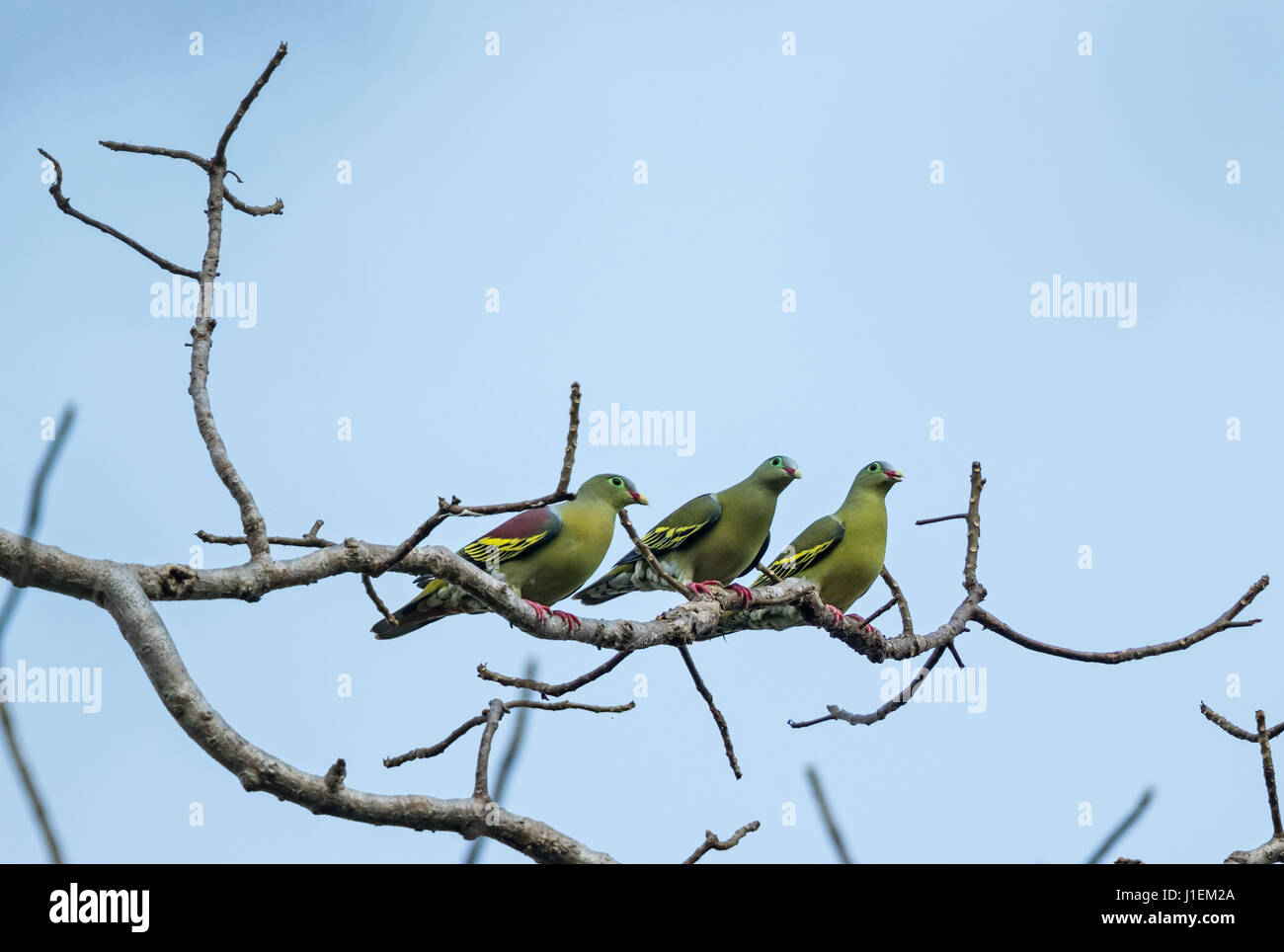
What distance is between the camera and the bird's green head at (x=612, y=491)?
7898mm

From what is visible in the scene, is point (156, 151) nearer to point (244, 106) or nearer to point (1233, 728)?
point (244, 106)

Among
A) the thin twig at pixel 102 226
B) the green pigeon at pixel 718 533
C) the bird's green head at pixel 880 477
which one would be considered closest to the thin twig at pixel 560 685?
the thin twig at pixel 102 226

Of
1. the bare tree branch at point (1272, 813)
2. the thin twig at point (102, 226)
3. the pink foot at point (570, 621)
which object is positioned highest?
the thin twig at point (102, 226)

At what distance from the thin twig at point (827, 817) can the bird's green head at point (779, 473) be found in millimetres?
6942

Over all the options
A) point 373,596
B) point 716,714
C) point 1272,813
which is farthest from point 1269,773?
point 373,596

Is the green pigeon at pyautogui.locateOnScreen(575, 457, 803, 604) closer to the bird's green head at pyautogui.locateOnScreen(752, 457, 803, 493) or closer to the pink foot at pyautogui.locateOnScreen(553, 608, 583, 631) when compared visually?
the bird's green head at pyautogui.locateOnScreen(752, 457, 803, 493)

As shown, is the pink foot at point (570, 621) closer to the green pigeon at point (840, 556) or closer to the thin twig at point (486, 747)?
the thin twig at point (486, 747)

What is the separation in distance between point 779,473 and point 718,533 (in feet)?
1.98

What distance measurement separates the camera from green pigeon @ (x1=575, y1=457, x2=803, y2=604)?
844cm

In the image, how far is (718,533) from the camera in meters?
8.54

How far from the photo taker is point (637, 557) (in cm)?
820
